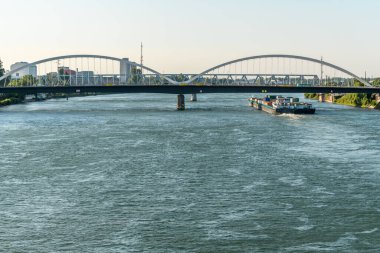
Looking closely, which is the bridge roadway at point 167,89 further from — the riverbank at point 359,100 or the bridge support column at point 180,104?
the riverbank at point 359,100

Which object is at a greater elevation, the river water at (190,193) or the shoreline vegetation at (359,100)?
the shoreline vegetation at (359,100)

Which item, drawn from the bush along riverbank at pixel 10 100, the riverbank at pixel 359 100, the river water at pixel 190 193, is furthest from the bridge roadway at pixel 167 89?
the river water at pixel 190 193

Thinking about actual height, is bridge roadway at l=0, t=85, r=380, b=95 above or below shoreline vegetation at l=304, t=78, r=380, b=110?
above

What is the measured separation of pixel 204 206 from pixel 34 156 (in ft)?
83.2

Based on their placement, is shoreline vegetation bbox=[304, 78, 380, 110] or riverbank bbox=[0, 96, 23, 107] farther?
riverbank bbox=[0, 96, 23, 107]

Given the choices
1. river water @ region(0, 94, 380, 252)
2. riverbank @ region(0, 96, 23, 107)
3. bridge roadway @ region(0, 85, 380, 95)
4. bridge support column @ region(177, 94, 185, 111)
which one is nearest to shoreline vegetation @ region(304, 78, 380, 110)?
bridge roadway @ region(0, 85, 380, 95)

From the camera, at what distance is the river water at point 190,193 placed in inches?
1288

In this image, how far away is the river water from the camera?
3272 centimetres

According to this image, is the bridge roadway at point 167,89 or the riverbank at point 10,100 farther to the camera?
the riverbank at point 10,100

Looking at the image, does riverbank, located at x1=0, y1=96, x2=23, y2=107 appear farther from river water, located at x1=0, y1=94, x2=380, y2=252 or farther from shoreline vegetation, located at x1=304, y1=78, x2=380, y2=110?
river water, located at x1=0, y1=94, x2=380, y2=252

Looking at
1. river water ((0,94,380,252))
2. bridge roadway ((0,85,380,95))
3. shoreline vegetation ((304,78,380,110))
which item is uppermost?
bridge roadway ((0,85,380,95))

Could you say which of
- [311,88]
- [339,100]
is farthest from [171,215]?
[339,100]

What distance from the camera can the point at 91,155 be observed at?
2394 inches

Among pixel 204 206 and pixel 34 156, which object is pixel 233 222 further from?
pixel 34 156
